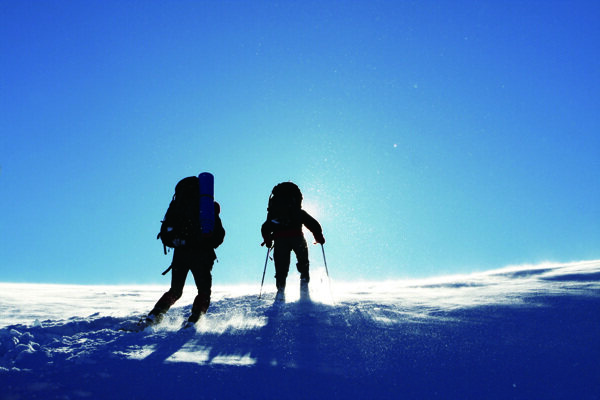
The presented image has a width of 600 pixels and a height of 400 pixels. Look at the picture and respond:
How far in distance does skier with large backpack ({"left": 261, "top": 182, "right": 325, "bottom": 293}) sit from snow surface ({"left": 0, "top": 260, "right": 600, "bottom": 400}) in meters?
2.56

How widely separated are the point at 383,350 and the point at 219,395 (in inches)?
57.8

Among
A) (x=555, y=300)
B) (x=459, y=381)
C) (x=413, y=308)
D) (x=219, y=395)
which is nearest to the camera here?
(x=219, y=395)

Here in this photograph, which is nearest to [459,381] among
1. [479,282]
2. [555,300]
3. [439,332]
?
[439,332]

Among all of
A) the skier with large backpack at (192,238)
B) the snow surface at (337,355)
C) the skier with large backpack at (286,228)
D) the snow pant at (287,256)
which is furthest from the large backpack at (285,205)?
the snow surface at (337,355)

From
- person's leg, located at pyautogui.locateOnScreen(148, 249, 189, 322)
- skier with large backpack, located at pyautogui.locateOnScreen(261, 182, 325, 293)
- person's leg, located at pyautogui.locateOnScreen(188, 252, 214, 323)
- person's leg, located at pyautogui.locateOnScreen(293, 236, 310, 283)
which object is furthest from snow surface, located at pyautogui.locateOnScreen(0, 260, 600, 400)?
person's leg, located at pyautogui.locateOnScreen(293, 236, 310, 283)

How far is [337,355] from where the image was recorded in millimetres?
3070

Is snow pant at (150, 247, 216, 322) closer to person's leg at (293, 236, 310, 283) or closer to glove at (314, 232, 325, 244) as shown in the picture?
person's leg at (293, 236, 310, 283)

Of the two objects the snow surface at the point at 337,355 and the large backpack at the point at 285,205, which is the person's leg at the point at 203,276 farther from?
the large backpack at the point at 285,205

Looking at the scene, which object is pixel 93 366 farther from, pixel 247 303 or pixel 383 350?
pixel 247 303

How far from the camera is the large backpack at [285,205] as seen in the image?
7426mm

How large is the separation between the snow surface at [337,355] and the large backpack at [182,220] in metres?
1.18

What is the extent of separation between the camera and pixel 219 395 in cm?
241

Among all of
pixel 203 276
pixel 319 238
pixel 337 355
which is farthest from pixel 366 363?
pixel 319 238

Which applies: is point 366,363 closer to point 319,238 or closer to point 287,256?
point 287,256
